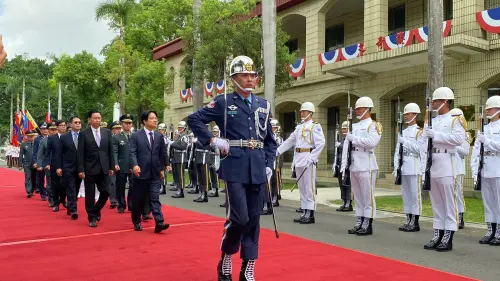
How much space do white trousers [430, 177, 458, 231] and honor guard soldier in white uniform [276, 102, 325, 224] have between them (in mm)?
2463

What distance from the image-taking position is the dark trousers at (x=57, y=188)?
1121 cm

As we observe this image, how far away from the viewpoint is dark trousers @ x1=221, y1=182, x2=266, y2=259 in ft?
16.1

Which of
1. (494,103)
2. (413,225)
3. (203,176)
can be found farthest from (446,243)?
(203,176)

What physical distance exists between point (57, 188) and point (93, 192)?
2.62m

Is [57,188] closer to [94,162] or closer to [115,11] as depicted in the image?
[94,162]

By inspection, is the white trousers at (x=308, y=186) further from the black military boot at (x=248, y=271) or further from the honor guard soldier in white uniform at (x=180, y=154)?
the honor guard soldier in white uniform at (x=180, y=154)

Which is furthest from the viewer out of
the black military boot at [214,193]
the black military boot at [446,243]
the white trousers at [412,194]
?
the black military boot at [214,193]

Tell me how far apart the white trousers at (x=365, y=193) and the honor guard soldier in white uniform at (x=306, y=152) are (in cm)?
109

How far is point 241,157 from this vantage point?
508cm

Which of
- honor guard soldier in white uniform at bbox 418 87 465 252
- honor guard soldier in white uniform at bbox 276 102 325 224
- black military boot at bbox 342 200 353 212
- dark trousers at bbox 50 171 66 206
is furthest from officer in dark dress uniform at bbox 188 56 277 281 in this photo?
dark trousers at bbox 50 171 66 206

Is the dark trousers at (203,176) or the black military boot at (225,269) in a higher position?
the dark trousers at (203,176)

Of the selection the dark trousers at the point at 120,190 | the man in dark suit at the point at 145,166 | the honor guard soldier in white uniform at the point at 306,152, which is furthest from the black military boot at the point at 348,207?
the dark trousers at the point at 120,190

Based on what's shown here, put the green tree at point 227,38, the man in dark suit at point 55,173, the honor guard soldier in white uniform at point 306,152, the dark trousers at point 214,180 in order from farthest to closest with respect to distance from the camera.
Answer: the green tree at point 227,38
the dark trousers at point 214,180
the man in dark suit at point 55,173
the honor guard soldier in white uniform at point 306,152

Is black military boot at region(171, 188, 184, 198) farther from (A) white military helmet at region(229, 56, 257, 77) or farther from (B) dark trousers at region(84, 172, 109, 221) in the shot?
(A) white military helmet at region(229, 56, 257, 77)
